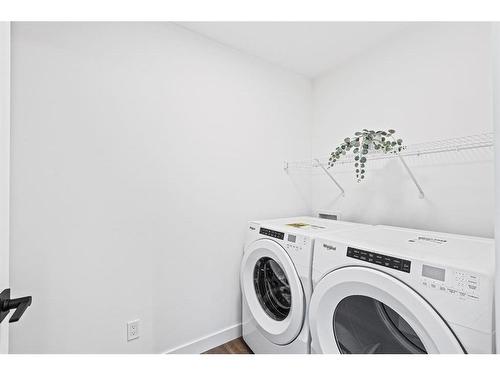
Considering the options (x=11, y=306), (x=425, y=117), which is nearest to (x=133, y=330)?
(x=11, y=306)

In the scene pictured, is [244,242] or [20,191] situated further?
[244,242]

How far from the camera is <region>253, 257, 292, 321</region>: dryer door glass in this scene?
151cm

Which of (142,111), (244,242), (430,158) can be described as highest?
(142,111)

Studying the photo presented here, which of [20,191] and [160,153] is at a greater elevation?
[160,153]

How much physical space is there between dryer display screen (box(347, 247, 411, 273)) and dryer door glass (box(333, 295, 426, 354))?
185mm

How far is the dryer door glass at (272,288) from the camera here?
1.51m

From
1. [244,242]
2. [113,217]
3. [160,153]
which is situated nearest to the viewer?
[113,217]

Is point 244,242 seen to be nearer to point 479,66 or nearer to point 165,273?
point 165,273

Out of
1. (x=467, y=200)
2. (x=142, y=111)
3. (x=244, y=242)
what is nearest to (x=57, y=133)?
(x=142, y=111)

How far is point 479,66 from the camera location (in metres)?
1.31

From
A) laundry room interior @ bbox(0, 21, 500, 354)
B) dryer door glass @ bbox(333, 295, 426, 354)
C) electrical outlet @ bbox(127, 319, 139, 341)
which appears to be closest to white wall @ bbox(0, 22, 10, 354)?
laundry room interior @ bbox(0, 21, 500, 354)

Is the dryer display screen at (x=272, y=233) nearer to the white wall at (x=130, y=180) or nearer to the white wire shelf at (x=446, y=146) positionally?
the white wall at (x=130, y=180)

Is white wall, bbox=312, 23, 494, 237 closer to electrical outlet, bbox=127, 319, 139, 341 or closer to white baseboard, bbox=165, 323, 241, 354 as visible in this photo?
white baseboard, bbox=165, 323, 241, 354

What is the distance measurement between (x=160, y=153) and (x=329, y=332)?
133cm
